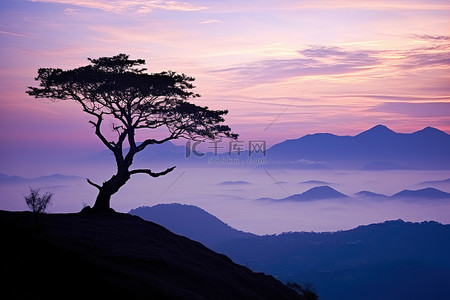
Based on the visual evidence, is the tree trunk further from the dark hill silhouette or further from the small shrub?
the small shrub

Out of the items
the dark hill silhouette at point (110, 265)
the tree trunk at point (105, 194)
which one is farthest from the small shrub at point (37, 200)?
the tree trunk at point (105, 194)

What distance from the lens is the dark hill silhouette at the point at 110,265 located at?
60.0 feet

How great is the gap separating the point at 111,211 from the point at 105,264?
1657cm

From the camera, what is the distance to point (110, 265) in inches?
861

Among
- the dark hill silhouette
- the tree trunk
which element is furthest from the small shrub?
the tree trunk

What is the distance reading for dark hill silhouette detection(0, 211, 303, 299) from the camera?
1830cm

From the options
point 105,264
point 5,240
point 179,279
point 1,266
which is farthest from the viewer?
point 179,279

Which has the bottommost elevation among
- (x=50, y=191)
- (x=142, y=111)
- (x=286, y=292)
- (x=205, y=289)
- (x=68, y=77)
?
(x=286, y=292)

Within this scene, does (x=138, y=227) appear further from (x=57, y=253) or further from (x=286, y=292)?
(x=57, y=253)

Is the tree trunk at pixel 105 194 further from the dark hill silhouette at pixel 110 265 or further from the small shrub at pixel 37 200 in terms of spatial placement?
the small shrub at pixel 37 200

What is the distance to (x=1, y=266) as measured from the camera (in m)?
18.2

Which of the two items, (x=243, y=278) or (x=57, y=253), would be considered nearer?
(x=57, y=253)

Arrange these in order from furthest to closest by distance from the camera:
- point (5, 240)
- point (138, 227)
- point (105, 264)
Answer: point (138, 227) < point (105, 264) < point (5, 240)

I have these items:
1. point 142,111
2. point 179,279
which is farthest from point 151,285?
point 142,111
